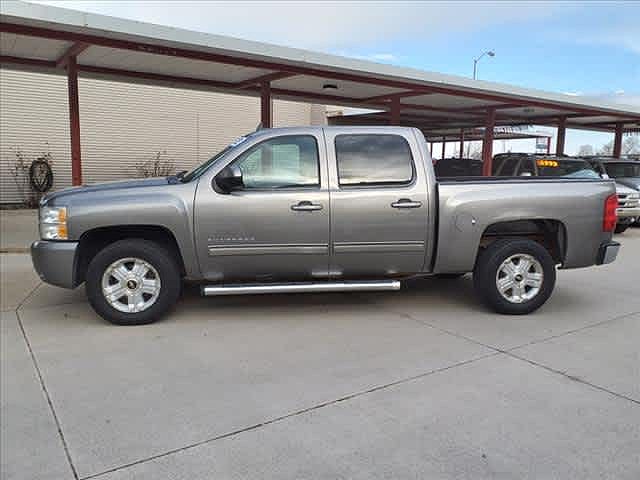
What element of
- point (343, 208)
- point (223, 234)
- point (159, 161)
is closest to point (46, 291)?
point (223, 234)

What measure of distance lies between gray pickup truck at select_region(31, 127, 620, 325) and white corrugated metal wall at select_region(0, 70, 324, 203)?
1417cm

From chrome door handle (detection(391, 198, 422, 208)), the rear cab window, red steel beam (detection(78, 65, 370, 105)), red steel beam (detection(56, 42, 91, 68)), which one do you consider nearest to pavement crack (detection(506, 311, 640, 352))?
chrome door handle (detection(391, 198, 422, 208))

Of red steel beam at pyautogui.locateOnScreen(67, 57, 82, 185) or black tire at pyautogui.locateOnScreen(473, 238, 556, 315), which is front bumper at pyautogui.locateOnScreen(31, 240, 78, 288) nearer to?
black tire at pyautogui.locateOnScreen(473, 238, 556, 315)

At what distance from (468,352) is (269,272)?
210 centimetres

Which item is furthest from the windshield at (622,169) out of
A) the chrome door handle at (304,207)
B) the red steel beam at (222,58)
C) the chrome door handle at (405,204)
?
the chrome door handle at (304,207)

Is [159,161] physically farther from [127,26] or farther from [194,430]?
[194,430]

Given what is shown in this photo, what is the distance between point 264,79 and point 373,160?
773cm

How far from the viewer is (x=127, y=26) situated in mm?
8453

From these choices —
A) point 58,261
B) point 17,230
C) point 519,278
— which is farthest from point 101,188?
point 17,230

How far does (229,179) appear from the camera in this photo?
17.6ft

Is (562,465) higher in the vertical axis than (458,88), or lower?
lower

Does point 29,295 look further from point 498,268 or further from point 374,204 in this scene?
point 498,268

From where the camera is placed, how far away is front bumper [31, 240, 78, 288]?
5.29m

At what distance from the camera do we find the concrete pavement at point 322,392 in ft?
10.2
